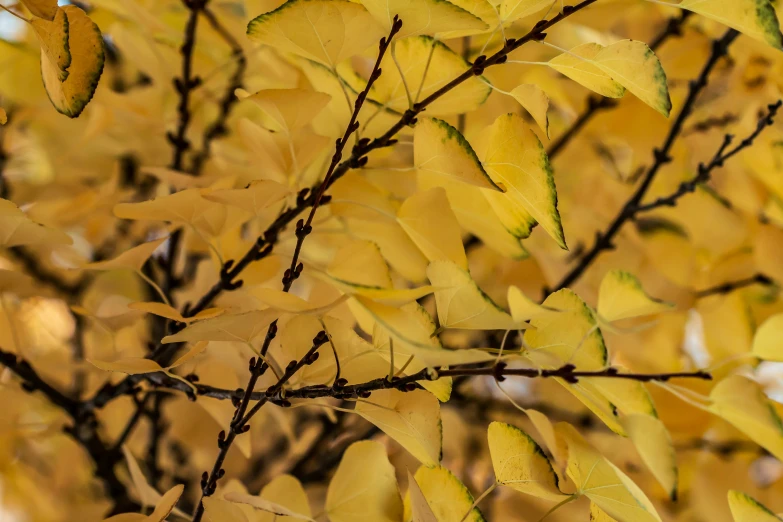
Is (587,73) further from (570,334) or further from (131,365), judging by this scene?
(131,365)

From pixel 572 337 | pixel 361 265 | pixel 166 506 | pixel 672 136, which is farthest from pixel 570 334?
pixel 672 136

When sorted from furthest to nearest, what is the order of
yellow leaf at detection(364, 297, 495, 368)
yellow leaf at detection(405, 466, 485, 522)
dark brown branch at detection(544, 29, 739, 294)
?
1. dark brown branch at detection(544, 29, 739, 294)
2. yellow leaf at detection(405, 466, 485, 522)
3. yellow leaf at detection(364, 297, 495, 368)

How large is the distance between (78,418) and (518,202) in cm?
35

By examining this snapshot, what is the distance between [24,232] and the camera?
348 mm

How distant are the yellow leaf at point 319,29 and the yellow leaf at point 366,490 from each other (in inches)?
8.2

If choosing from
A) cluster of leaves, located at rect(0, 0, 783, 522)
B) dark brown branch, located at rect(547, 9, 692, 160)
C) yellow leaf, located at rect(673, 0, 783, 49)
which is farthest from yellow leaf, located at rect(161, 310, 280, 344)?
dark brown branch, located at rect(547, 9, 692, 160)

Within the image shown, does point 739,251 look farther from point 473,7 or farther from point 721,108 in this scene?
point 473,7

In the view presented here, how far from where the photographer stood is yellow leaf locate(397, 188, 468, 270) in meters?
0.32

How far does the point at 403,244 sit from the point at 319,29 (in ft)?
0.42

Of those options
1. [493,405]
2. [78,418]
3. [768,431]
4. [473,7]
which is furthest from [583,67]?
[493,405]

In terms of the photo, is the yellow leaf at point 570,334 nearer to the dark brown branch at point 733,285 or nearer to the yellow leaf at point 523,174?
the yellow leaf at point 523,174

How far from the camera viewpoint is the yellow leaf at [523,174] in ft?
0.94

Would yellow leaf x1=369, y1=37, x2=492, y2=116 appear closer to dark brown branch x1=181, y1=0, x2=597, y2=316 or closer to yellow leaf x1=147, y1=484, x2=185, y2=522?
dark brown branch x1=181, y1=0, x2=597, y2=316

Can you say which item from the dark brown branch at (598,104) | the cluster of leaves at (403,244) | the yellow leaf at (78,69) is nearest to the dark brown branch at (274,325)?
the cluster of leaves at (403,244)
